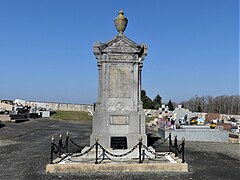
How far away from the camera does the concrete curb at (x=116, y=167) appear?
26.9 ft

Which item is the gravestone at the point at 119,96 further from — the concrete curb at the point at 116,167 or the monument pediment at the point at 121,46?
the concrete curb at the point at 116,167

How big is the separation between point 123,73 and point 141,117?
1988 mm

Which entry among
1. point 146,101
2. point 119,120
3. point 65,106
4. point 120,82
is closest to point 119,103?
point 119,120

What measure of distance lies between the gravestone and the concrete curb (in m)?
2.01

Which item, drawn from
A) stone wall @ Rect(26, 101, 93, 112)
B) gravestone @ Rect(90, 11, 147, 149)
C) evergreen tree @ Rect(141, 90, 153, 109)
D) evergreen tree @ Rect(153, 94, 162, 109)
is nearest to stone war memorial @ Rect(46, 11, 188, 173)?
gravestone @ Rect(90, 11, 147, 149)

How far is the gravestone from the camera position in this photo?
10.4m

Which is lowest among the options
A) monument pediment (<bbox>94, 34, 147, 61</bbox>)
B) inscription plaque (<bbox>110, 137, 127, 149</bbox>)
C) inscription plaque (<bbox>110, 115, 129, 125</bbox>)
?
inscription plaque (<bbox>110, 137, 127, 149</bbox>)

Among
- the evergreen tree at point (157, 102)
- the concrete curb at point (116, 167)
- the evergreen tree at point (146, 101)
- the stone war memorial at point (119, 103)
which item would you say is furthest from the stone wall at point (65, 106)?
the concrete curb at point (116, 167)

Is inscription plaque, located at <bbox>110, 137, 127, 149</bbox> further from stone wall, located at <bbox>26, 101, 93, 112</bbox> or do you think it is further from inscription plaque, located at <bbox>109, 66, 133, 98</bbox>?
stone wall, located at <bbox>26, 101, 93, 112</bbox>

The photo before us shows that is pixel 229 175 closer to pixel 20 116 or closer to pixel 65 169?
pixel 65 169

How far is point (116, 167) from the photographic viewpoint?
8.34 metres

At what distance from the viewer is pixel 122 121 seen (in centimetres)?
1047

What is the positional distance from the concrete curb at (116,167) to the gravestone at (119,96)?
79.3 inches

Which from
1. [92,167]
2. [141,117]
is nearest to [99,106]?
[141,117]
